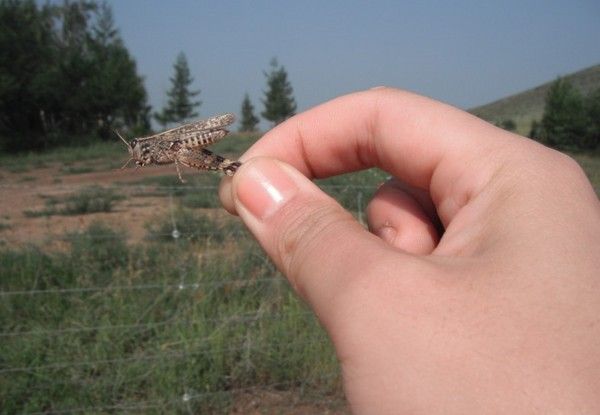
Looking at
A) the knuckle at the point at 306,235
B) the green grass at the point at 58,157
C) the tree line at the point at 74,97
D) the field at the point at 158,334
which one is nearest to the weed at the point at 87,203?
the field at the point at 158,334

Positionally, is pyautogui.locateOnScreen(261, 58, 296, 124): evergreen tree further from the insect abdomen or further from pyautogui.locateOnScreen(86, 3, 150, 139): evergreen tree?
the insect abdomen

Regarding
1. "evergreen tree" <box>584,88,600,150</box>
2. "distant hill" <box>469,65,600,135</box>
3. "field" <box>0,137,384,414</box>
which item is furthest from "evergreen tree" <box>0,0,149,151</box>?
"field" <box>0,137,384,414</box>

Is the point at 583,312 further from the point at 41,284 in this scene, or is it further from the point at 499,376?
the point at 41,284

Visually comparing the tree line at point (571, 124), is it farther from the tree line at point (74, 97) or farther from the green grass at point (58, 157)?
the green grass at point (58, 157)

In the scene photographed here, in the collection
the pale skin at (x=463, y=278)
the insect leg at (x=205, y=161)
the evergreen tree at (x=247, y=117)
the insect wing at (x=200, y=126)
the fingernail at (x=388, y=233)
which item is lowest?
the evergreen tree at (x=247, y=117)

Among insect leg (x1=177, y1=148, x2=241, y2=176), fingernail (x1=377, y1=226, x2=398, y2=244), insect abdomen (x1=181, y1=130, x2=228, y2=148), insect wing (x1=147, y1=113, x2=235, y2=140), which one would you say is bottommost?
fingernail (x1=377, y1=226, x2=398, y2=244)

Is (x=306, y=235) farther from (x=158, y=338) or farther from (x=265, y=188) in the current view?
(x=158, y=338)
